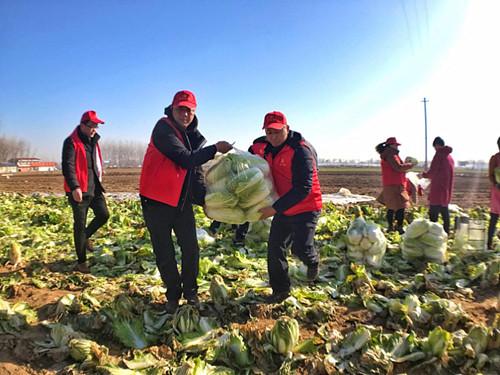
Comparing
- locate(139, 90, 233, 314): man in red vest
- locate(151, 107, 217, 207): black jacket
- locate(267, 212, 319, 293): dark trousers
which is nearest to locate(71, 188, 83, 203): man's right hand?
locate(139, 90, 233, 314): man in red vest

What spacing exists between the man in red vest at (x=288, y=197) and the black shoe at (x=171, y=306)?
1.04 meters

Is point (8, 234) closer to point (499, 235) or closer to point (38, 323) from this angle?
point (38, 323)

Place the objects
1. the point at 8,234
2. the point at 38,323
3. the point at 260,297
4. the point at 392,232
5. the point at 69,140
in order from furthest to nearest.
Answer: the point at 392,232 < the point at 8,234 < the point at 69,140 < the point at 260,297 < the point at 38,323

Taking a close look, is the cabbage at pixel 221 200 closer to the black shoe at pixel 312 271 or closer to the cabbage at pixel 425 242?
the black shoe at pixel 312 271

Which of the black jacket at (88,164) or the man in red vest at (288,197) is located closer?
the man in red vest at (288,197)

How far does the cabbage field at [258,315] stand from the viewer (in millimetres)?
3141

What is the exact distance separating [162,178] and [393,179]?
5687 mm

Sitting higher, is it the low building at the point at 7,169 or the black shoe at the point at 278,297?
the low building at the point at 7,169

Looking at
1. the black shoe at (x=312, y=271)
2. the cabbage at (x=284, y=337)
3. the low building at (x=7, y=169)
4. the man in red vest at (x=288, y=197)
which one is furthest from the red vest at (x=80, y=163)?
the low building at (x=7, y=169)

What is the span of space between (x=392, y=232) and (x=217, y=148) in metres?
5.58

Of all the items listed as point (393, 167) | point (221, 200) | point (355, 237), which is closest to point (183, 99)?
point (221, 200)

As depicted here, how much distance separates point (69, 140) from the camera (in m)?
5.23

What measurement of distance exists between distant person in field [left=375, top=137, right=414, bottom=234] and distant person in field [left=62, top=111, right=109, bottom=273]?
18.6ft

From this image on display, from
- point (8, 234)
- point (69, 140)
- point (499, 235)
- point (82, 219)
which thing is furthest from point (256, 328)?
point (499, 235)
